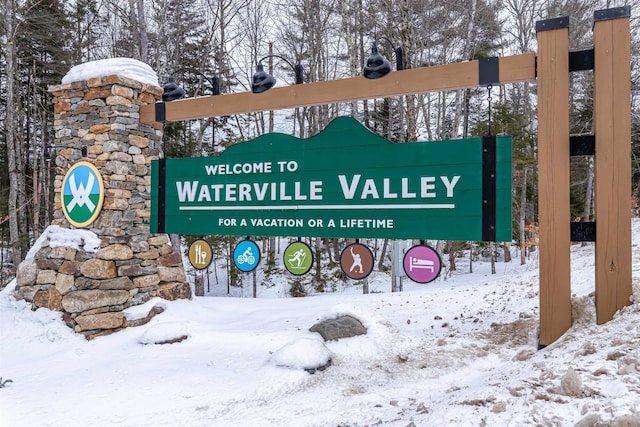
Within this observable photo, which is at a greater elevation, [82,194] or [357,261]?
[82,194]

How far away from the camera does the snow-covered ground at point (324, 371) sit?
2.13 metres

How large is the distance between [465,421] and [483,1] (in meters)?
13.4

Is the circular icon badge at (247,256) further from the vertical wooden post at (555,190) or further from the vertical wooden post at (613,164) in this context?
→ the vertical wooden post at (613,164)

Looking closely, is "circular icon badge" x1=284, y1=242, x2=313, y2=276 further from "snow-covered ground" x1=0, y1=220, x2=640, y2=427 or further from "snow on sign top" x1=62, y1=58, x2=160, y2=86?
"snow on sign top" x1=62, y1=58, x2=160, y2=86

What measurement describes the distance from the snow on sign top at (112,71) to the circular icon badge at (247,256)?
2.87 meters

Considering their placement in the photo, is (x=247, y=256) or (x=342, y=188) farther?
(x=247, y=256)

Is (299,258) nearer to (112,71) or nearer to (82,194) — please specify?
(82,194)

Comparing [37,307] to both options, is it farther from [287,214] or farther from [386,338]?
[386,338]

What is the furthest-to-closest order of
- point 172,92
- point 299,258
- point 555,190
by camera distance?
point 172,92 < point 299,258 < point 555,190

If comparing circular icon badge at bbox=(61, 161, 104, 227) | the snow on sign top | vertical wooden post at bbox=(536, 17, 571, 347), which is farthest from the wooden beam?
circular icon badge at bbox=(61, 161, 104, 227)

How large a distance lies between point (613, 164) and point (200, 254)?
12.8ft

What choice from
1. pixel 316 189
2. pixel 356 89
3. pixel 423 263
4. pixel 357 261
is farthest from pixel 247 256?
pixel 356 89

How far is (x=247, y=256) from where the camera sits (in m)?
4.34

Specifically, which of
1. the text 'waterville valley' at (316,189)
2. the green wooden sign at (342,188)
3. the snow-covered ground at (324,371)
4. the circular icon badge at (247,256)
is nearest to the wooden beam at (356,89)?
the green wooden sign at (342,188)
